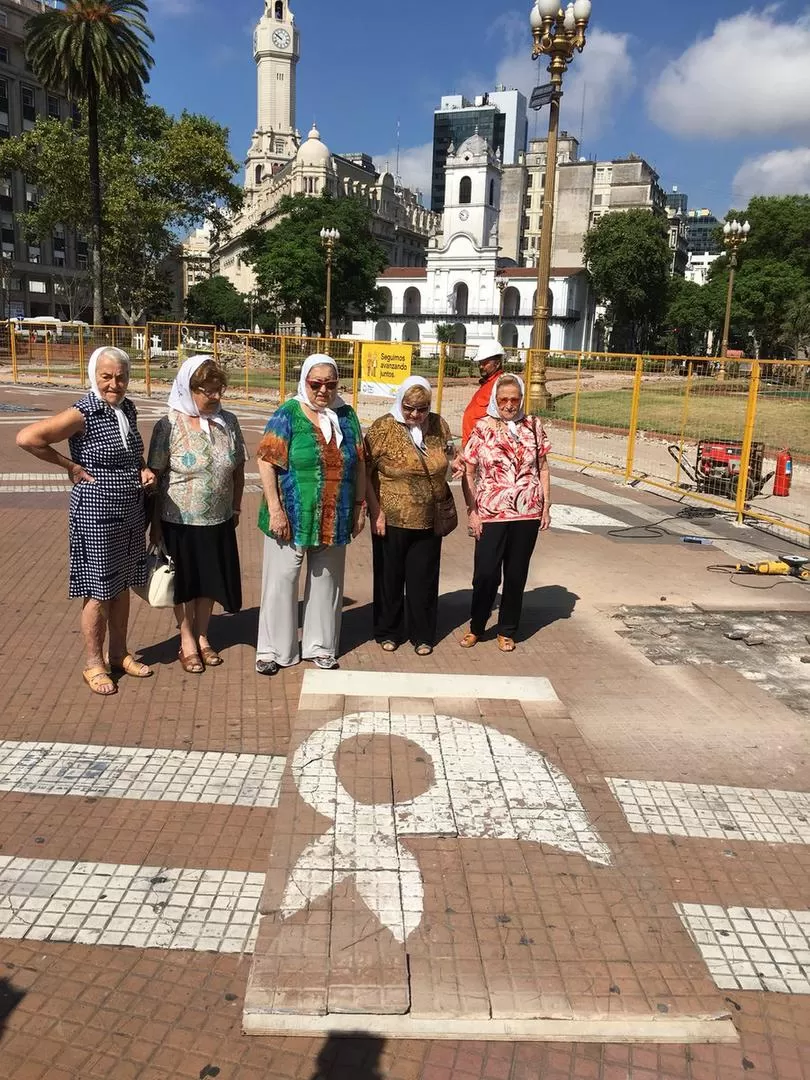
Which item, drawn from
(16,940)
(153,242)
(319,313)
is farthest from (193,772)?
(319,313)

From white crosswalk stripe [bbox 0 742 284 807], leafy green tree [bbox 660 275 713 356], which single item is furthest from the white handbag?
leafy green tree [bbox 660 275 713 356]

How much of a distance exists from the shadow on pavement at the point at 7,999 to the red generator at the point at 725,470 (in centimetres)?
1003

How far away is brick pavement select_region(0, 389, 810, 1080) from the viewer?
2.32m

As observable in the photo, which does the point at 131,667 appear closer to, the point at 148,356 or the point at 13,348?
the point at 148,356

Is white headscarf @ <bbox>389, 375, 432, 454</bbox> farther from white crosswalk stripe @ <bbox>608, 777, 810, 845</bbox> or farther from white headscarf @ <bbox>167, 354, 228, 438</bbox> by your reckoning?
white crosswalk stripe @ <bbox>608, 777, 810, 845</bbox>

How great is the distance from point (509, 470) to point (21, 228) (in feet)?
236

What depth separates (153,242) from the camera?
45219 millimetres

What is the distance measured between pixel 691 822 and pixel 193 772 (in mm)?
2210

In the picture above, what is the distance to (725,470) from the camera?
1145 centimetres

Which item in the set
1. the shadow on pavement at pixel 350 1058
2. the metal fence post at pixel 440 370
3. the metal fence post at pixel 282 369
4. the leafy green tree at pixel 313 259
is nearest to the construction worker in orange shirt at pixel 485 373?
the shadow on pavement at pixel 350 1058

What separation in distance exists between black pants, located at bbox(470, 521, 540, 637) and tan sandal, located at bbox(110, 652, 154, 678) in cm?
213

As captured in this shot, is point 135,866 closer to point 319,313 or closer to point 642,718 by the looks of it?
point 642,718

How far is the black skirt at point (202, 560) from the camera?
4688 mm

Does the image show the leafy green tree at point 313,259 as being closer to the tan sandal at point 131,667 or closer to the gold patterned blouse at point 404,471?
the gold patterned blouse at point 404,471
